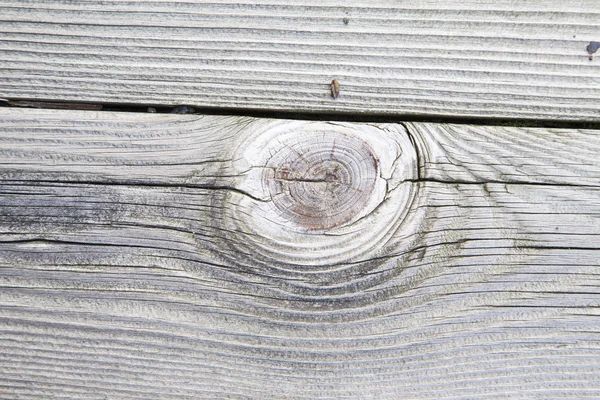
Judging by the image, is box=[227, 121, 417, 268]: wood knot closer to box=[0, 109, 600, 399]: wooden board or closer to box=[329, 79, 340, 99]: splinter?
box=[0, 109, 600, 399]: wooden board

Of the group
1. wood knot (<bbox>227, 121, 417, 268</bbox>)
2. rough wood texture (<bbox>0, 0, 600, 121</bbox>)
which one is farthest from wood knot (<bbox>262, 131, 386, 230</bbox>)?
rough wood texture (<bbox>0, 0, 600, 121</bbox>)

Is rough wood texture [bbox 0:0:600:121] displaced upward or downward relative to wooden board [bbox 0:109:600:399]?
upward

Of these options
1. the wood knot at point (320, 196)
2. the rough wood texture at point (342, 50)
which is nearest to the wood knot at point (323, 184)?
the wood knot at point (320, 196)

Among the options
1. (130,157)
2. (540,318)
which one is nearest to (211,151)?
(130,157)

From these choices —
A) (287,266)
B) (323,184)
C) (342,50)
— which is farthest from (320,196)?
(342,50)

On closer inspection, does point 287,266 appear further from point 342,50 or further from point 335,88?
point 342,50
